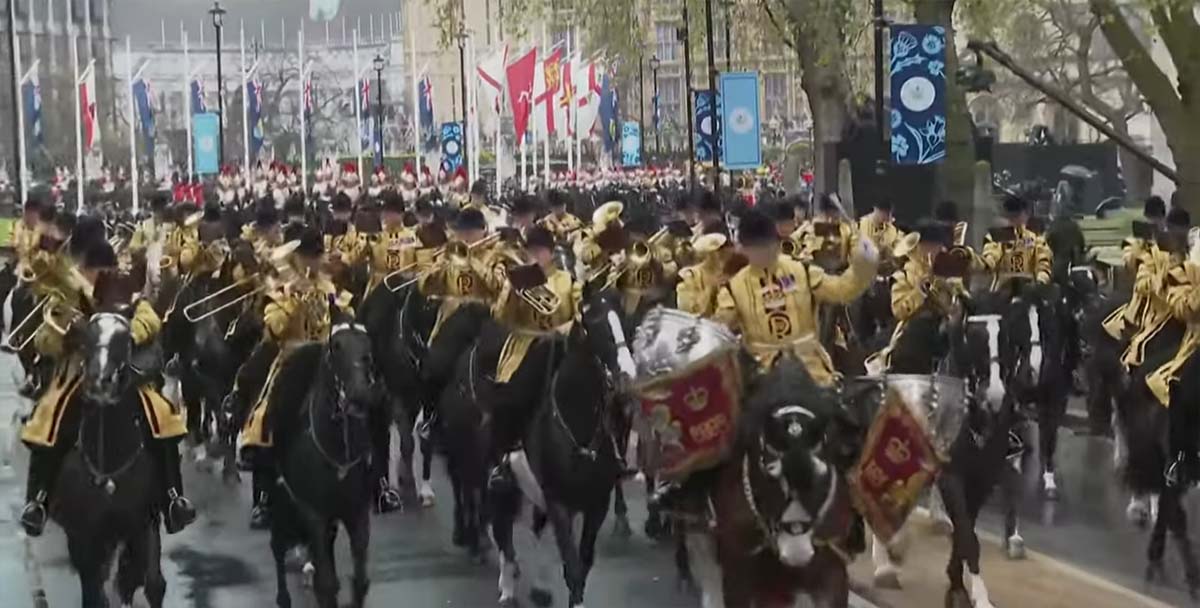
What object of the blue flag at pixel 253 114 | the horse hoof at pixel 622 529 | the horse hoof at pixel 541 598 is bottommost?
the horse hoof at pixel 622 529

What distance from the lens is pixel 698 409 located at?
10023 millimetres

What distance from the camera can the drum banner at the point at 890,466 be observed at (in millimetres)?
10414

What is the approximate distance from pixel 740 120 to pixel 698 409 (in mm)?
21973

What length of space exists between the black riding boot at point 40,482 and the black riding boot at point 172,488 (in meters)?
0.57

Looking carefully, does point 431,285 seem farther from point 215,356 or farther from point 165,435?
point 165,435

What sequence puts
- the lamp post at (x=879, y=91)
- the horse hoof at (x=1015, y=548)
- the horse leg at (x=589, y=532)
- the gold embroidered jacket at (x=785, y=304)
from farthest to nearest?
1. the lamp post at (x=879, y=91)
2. the horse hoof at (x=1015, y=548)
3. the horse leg at (x=589, y=532)
4. the gold embroidered jacket at (x=785, y=304)

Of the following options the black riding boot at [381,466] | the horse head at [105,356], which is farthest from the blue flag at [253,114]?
the horse head at [105,356]

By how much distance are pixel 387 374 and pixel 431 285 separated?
1.61 meters

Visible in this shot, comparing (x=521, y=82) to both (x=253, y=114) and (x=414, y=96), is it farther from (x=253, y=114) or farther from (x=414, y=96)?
(x=414, y=96)

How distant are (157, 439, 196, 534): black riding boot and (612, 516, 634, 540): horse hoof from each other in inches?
192

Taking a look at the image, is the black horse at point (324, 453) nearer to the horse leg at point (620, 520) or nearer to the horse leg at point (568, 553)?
the horse leg at point (568, 553)

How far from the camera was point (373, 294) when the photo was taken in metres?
18.3

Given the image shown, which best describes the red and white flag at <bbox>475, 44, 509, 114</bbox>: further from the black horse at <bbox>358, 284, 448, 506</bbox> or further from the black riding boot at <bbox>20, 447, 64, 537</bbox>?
the black riding boot at <bbox>20, 447, 64, 537</bbox>

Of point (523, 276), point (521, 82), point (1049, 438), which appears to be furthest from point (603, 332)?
point (521, 82)
